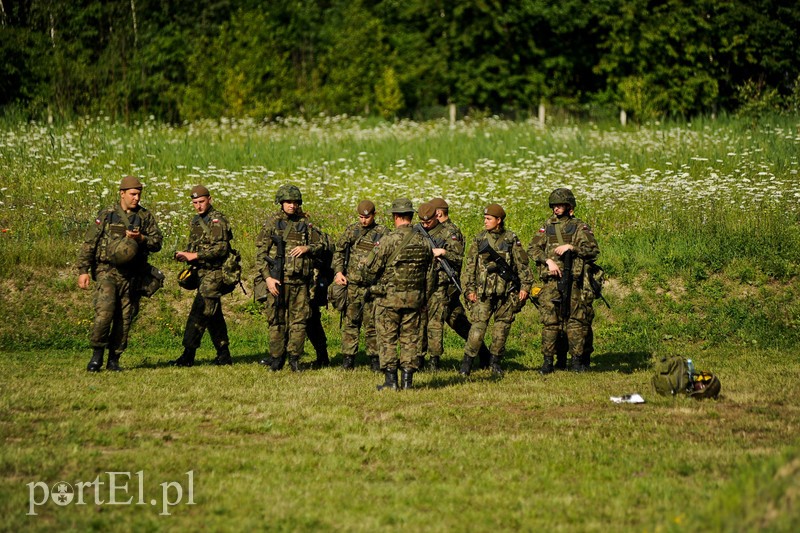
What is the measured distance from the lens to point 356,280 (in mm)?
15477

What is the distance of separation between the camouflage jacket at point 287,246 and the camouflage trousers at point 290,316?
0.54 ft

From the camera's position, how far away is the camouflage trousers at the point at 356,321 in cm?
1566

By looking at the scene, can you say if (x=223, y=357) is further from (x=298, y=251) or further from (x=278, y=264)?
(x=298, y=251)

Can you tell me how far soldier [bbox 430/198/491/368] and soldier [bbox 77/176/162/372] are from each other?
3.99 meters

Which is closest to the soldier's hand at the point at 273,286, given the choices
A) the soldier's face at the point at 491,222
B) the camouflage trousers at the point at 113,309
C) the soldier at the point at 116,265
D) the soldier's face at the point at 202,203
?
the soldier's face at the point at 202,203

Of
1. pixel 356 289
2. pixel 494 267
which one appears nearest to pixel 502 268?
pixel 494 267

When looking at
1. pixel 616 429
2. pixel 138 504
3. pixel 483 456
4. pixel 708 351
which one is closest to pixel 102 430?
pixel 138 504

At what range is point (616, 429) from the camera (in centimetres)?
1105

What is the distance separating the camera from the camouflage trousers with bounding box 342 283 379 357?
15656 millimetres

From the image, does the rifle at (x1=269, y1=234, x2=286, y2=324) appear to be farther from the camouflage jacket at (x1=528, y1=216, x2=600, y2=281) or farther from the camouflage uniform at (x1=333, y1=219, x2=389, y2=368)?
the camouflage jacket at (x1=528, y1=216, x2=600, y2=281)

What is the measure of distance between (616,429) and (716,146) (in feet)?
53.6

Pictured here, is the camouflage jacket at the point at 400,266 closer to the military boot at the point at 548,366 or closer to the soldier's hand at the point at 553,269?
the soldier's hand at the point at 553,269

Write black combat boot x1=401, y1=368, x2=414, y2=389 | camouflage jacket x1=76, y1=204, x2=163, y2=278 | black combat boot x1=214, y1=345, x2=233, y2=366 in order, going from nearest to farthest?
black combat boot x1=401, y1=368, x2=414, y2=389 → camouflage jacket x1=76, y1=204, x2=163, y2=278 → black combat boot x1=214, y1=345, x2=233, y2=366

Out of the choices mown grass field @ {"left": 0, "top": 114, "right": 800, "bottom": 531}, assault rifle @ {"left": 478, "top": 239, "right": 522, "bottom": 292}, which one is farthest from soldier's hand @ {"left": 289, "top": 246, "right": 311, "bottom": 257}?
assault rifle @ {"left": 478, "top": 239, "right": 522, "bottom": 292}
